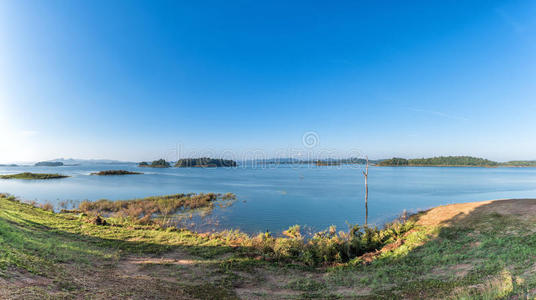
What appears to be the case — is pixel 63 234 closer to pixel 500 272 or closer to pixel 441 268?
pixel 441 268

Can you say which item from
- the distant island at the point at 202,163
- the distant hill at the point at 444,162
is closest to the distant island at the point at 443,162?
the distant hill at the point at 444,162

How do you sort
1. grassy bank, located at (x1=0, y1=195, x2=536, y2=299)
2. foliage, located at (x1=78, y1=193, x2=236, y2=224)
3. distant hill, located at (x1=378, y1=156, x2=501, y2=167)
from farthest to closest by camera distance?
1. distant hill, located at (x1=378, y1=156, x2=501, y2=167)
2. foliage, located at (x1=78, y1=193, x2=236, y2=224)
3. grassy bank, located at (x1=0, y1=195, x2=536, y2=299)

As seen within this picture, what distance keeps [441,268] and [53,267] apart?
11.2 m

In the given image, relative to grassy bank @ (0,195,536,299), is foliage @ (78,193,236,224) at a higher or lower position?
lower

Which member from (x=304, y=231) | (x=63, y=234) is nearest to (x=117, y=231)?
(x=63, y=234)

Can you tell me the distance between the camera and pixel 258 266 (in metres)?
Answer: 8.33

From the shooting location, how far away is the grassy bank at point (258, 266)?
468 centimetres

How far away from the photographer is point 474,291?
466 centimetres

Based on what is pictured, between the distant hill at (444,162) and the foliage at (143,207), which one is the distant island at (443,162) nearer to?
the distant hill at (444,162)

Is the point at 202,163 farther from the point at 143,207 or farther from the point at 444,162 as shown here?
the point at 444,162

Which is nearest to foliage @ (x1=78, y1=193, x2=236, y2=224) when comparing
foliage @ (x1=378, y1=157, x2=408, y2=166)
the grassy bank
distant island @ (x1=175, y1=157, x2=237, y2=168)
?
the grassy bank

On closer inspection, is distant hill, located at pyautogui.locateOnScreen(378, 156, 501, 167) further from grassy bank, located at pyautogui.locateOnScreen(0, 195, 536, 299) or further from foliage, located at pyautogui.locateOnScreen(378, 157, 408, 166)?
grassy bank, located at pyautogui.locateOnScreen(0, 195, 536, 299)

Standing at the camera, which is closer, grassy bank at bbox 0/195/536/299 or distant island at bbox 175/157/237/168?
grassy bank at bbox 0/195/536/299

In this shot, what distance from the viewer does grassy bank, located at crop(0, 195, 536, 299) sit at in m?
4.68
